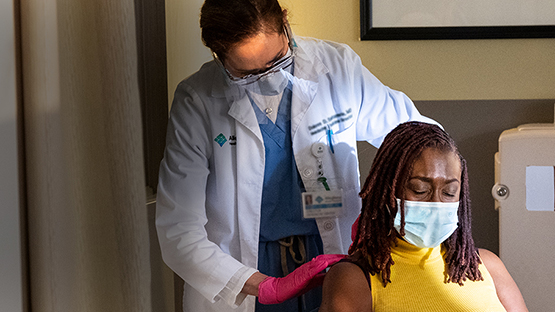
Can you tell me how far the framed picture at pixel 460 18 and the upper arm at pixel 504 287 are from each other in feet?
2.55

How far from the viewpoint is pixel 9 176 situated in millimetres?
673

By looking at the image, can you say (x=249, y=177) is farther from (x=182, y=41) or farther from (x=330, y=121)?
(x=182, y=41)

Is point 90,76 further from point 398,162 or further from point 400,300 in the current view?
point 400,300

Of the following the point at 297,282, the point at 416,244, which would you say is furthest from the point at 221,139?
the point at 416,244

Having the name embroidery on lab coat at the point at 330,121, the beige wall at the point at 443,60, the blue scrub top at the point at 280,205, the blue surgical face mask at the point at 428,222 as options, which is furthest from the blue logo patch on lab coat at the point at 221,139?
the beige wall at the point at 443,60

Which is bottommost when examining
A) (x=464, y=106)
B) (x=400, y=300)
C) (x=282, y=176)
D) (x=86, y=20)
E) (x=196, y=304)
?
(x=196, y=304)

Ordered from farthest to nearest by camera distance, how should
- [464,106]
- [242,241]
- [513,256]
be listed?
[464,106] < [513,256] < [242,241]

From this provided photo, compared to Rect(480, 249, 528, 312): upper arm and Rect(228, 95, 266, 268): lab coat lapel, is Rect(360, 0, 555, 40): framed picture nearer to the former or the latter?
Rect(228, 95, 266, 268): lab coat lapel

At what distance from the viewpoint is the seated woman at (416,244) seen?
946mm

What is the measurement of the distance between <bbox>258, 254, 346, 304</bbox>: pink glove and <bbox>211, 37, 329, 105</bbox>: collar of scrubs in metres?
0.42

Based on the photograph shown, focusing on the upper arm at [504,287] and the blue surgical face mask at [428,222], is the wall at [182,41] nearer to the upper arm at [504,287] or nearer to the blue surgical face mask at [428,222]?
the blue surgical face mask at [428,222]

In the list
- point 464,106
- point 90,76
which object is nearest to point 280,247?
point 90,76

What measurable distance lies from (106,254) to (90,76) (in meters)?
0.30

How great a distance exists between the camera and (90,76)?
77 centimetres
